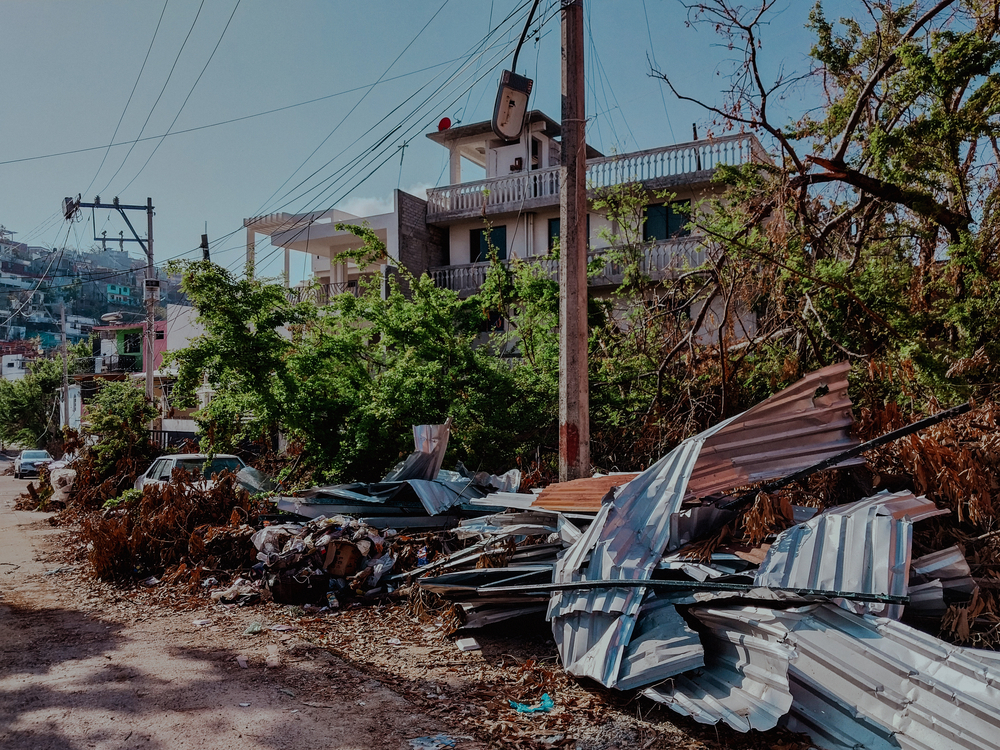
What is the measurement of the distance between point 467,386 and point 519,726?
252 inches

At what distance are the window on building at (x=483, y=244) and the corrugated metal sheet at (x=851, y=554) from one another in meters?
14.3

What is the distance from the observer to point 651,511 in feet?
18.4

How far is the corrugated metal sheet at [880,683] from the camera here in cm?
351

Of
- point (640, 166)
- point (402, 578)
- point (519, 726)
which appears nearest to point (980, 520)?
point (519, 726)

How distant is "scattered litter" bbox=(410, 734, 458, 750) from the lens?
4066 millimetres

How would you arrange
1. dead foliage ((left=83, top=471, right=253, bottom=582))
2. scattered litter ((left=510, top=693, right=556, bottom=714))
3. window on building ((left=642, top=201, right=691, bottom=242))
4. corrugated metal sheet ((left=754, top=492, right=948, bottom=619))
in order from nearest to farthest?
1. corrugated metal sheet ((left=754, top=492, right=948, bottom=619))
2. scattered litter ((left=510, top=693, right=556, bottom=714))
3. dead foliage ((left=83, top=471, right=253, bottom=582))
4. window on building ((left=642, top=201, right=691, bottom=242))

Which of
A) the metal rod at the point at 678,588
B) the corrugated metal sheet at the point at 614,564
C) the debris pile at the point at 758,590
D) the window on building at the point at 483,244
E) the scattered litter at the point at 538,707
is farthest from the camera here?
the window on building at the point at 483,244

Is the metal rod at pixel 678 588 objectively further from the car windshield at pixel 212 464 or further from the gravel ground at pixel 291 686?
the car windshield at pixel 212 464

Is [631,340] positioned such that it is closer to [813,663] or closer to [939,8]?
[939,8]

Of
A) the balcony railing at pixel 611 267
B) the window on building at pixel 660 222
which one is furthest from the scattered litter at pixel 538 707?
the window on building at pixel 660 222

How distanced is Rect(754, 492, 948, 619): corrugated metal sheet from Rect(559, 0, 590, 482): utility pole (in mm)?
2525

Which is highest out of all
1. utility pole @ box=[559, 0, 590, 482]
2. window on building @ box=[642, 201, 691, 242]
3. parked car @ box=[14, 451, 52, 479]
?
window on building @ box=[642, 201, 691, 242]

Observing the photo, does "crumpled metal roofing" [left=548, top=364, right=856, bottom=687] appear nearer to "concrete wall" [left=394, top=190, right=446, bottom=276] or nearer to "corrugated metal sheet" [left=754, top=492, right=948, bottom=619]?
"corrugated metal sheet" [left=754, top=492, right=948, bottom=619]

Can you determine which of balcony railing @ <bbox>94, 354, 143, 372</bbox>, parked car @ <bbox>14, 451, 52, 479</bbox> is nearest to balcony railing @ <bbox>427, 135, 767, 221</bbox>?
parked car @ <bbox>14, 451, 52, 479</bbox>
